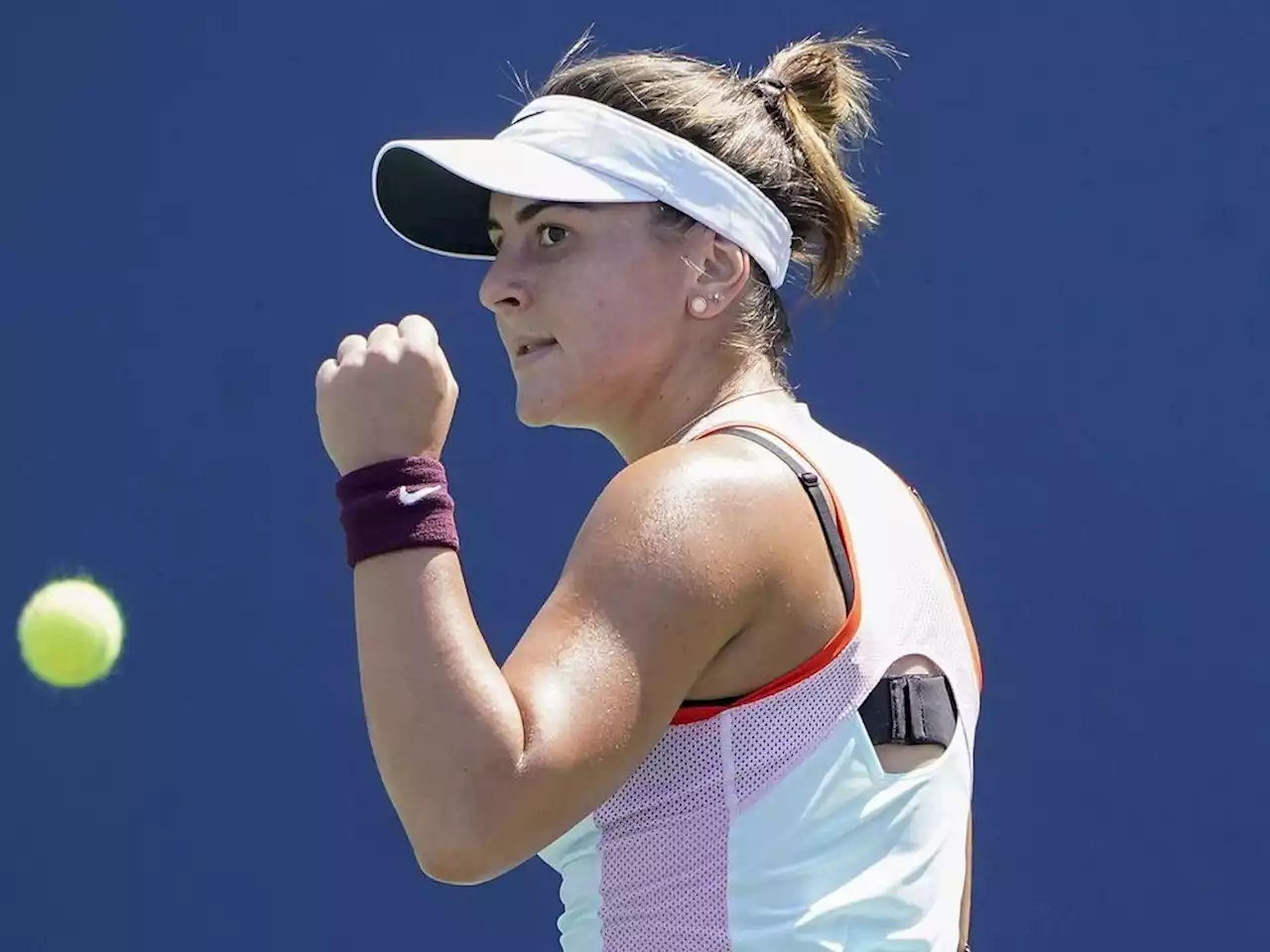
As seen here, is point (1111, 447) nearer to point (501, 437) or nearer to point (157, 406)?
point (501, 437)

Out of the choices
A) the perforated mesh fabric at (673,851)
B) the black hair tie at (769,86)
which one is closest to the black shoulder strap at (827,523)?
the perforated mesh fabric at (673,851)

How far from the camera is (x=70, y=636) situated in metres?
3.00

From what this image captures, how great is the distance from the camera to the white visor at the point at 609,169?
1.59m

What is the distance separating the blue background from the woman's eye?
166 cm

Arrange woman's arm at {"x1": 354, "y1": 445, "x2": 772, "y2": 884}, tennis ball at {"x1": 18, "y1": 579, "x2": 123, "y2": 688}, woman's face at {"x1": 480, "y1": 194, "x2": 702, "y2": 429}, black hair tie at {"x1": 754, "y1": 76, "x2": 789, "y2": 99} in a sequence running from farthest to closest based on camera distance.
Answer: tennis ball at {"x1": 18, "y1": 579, "x2": 123, "y2": 688} → black hair tie at {"x1": 754, "y1": 76, "x2": 789, "y2": 99} → woman's face at {"x1": 480, "y1": 194, "x2": 702, "y2": 429} → woman's arm at {"x1": 354, "y1": 445, "x2": 772, "y2": 884}

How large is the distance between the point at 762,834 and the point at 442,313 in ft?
7.01

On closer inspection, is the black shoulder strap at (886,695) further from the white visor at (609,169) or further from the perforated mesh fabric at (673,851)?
the white visor at (609,169)

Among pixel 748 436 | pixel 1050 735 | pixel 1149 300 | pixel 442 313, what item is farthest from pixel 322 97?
pixel 748 436

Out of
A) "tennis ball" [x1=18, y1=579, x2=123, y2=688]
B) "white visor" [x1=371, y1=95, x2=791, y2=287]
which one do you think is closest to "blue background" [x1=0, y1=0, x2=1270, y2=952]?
"tennis ball" [x1=18, y1=579, x2=123, y2=688]

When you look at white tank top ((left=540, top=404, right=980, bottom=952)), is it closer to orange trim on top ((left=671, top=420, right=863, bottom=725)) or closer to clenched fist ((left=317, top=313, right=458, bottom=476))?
orange trim on top ((left=671, top=420, right=863, bottom=725))

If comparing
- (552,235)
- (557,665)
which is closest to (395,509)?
(557,665)

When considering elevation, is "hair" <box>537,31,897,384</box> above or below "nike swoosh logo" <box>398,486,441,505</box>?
above

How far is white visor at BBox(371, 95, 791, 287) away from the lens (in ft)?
5.21

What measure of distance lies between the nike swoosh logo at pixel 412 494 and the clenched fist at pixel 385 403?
36 millimetres
